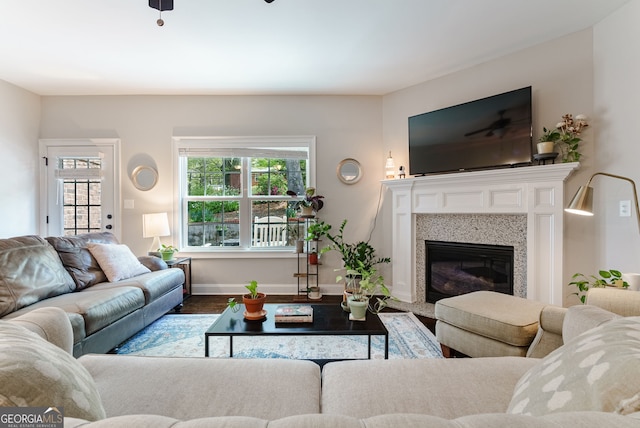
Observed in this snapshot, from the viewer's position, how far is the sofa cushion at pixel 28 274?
1.85 m

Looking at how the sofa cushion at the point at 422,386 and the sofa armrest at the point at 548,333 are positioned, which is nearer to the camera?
the sofa cushion at the point at 422,386

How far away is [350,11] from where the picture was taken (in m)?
2.31

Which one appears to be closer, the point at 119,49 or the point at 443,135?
the point at 119,49

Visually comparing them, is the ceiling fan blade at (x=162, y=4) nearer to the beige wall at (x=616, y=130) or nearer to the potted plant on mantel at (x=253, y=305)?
the potted plant on mantel at (x=253, y=305)

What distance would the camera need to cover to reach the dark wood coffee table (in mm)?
1728

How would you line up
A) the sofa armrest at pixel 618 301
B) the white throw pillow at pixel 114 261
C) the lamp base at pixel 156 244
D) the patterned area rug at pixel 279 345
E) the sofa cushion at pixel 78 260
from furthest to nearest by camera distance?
the lamp base at pixel 156 244 → the white throw pillow at pixel 114 261 → the sofa cushion at pixel 78 260 → the patterned area rug at pixel 279 345 → the sofa armrest at pixel 618 301

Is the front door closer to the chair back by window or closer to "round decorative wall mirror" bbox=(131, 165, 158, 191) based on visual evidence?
"round decorative wall mirror" bbox=(131, 165, 158, 191)

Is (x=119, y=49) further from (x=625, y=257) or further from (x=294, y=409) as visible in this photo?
(x=625, y=257)

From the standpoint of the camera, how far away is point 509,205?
9.14 ft

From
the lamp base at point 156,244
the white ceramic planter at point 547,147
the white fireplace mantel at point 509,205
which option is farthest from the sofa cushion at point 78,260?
the white ceramic planter at point 547,147

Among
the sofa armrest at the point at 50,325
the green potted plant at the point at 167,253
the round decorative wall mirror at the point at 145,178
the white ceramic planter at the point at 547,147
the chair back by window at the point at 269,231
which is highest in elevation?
the white ceramic planter at the point at 547,147

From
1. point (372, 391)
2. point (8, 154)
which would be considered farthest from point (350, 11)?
point (8, 154)

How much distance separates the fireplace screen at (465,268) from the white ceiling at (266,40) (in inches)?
78.1

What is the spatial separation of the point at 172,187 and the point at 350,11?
3.04 meters
